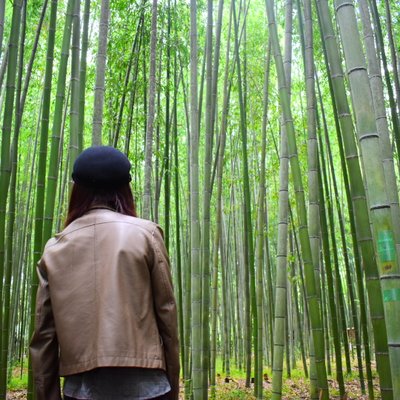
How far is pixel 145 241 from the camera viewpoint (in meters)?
A: 1.22

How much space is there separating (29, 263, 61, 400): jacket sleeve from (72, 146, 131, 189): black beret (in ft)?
0.87

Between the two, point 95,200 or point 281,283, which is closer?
point 95,200

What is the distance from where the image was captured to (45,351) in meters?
1.23

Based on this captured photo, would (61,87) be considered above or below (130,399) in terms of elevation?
above

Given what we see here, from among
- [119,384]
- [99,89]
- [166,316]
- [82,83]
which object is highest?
[82,83]

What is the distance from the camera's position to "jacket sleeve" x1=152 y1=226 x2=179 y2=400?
3.98ft

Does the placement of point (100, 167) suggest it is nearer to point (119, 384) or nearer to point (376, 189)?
point (119, 384)

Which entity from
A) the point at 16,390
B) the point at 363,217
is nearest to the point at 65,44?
the point at 363,217

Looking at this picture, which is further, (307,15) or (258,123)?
(258,123)

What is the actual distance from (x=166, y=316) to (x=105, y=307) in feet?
0.51

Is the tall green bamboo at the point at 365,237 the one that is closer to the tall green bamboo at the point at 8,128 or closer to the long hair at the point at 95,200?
the long hair at the point at 95,200

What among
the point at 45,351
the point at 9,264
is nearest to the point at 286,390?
the point at 9,264

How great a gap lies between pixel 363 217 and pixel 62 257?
98 cm

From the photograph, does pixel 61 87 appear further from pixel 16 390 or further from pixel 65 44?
pixel 16 390
